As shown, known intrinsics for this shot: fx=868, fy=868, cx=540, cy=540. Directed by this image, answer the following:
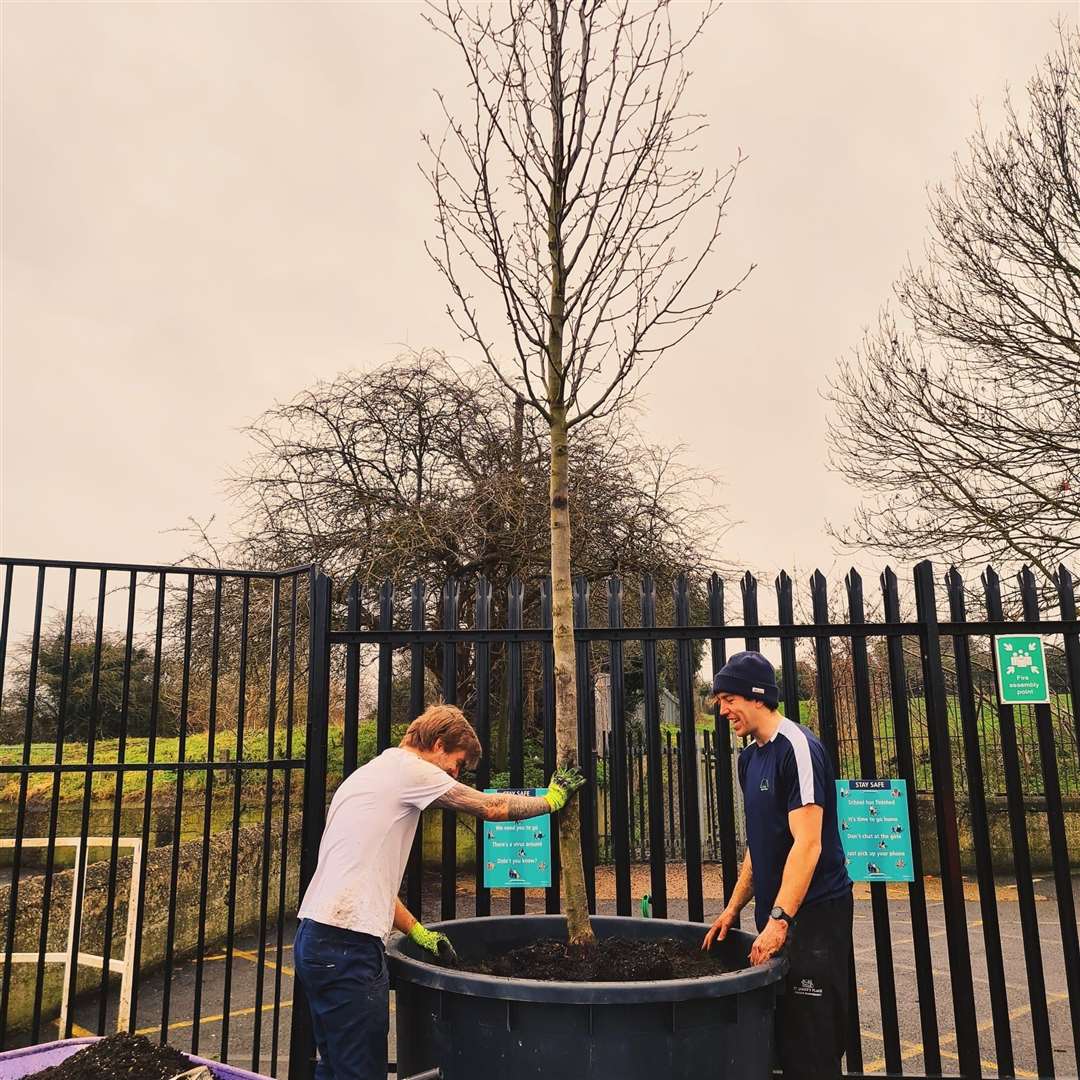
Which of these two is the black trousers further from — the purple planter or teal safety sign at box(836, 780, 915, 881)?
the purple planter

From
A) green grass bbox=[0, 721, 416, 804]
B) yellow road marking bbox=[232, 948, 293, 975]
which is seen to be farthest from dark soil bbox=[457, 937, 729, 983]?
green grass bbox=[0, 721, 416, 804]

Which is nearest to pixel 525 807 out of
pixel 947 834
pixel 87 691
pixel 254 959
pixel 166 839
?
pixel 947 834

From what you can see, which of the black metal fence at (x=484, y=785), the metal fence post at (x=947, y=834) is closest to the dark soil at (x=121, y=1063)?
the black metal fence at (x=484, y=785)

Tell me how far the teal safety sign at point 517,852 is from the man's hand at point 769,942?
4.34 feet

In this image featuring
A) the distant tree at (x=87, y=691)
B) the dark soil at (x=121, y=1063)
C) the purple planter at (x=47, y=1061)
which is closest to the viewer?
the dark soil at (x=121, y=1063)

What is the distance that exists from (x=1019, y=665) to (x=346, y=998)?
11.7 feet

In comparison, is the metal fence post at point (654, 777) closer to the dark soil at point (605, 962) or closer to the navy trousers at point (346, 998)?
the dark soil at point (605, 962)

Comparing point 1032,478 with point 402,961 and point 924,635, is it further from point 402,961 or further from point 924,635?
point 402,961

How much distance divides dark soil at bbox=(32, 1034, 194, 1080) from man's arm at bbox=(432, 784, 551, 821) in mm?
1153

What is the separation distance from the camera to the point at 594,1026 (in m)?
2.51

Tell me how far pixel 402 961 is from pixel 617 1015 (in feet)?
2.64

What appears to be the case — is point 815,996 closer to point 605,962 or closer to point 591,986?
point 605,962

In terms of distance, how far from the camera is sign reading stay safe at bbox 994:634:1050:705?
4.41m

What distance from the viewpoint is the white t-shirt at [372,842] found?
3141 mm
